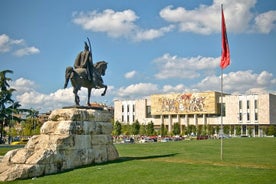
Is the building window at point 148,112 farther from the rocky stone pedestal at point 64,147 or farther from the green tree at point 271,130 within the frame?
the rocky stone pedestal at point 64,147

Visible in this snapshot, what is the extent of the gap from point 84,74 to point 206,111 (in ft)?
370

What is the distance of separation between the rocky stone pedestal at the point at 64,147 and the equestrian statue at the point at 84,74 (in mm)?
2141

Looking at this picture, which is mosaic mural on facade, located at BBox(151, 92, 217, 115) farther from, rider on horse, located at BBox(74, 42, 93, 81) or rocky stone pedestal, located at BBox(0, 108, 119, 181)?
rocky stone pedestal, located at BBox(0, 108, 119, 181)

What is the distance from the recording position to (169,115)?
144 metres

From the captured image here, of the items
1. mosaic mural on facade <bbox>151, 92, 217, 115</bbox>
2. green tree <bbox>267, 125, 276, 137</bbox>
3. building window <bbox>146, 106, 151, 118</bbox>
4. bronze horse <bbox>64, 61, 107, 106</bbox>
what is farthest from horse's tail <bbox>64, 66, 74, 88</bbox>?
building window <bbox>146, 106, 151, 118</bbox>

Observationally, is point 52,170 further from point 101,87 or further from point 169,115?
point 169,115

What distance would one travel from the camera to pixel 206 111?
13288cm

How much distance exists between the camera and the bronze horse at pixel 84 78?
917 inches

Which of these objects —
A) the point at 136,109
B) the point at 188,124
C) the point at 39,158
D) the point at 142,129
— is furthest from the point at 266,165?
the point at 136,109

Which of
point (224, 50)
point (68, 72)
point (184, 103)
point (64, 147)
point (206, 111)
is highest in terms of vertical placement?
point (184, 103)

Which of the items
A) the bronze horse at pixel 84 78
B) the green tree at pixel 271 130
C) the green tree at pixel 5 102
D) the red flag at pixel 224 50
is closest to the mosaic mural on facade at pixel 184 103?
the green tree at pixel 271 130

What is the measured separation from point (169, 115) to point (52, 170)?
12616 cm

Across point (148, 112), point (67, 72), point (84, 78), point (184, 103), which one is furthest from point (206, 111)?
point (67, 72)

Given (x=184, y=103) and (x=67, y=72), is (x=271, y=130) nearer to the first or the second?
(x=184, y=103)
